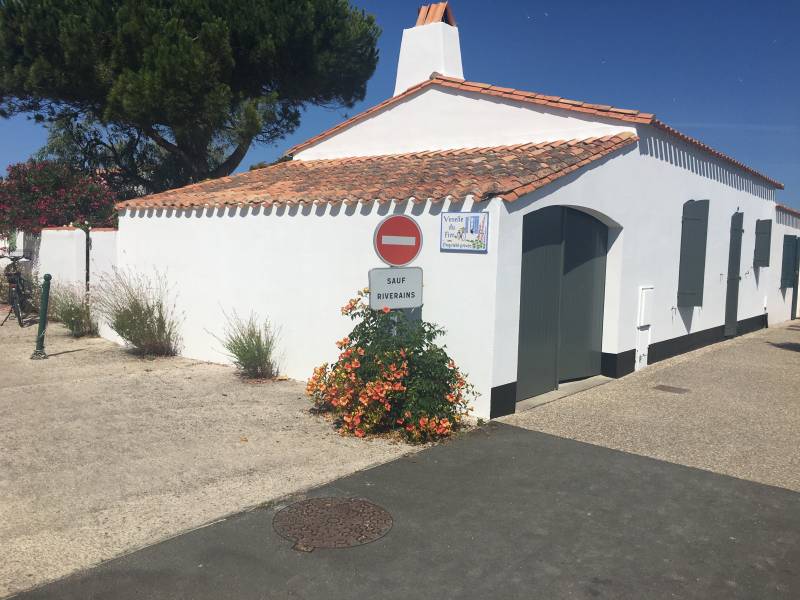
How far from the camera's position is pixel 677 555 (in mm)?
3793

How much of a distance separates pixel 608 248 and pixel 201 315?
239 inches

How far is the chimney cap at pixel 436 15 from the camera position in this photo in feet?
42.5

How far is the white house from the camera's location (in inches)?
270

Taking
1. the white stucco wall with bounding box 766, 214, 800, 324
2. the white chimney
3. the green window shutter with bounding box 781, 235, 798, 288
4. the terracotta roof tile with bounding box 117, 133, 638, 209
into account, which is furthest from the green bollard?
the green window shutter with bounding box 781, 235, 798, 288

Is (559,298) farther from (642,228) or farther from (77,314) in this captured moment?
(77,314)

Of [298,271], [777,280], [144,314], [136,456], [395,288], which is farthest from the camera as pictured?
[777,280]

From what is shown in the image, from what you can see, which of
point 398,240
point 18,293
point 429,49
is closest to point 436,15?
point 429,49

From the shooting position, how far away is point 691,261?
10484mm

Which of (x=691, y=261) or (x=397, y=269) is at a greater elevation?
(x=691, y=261)

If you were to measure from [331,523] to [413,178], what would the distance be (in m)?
5.09

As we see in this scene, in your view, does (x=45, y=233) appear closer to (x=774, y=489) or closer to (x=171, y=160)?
(x=171, y=160)

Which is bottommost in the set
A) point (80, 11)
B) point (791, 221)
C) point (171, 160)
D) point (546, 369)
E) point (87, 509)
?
point (87, 509)

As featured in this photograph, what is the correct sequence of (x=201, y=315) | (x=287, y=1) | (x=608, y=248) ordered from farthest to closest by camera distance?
(x=287, y=1) < (x=201, y=315) < (x=608, y=248)

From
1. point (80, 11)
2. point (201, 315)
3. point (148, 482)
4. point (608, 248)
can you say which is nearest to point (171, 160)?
point (80, 11)
